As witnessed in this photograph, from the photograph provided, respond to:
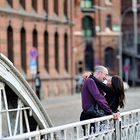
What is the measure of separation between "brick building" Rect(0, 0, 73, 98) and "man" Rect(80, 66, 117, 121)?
26689 mm

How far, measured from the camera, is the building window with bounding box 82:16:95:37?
8081 cm

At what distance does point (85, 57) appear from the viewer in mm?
80562

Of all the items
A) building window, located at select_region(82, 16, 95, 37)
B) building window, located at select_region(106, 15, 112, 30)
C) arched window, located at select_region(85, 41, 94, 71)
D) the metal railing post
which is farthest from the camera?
building window, located at select_region(106, 15, 112, 30)

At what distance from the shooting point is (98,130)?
441 inches

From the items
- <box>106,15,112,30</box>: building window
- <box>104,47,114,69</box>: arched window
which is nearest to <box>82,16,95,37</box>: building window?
<box>106,15,112,30</box>: building window

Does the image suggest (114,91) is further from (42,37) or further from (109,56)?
(109,56)

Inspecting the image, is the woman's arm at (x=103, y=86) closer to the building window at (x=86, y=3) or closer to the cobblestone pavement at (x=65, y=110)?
the cobblestone pavement at (x=65, y=110)

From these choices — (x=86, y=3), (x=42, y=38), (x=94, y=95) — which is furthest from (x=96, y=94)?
(x=86, y=3)

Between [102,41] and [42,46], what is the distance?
31.9 m

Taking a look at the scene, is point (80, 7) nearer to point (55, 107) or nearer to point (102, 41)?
point (102, 41)

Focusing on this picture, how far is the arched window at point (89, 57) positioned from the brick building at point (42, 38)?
24.7m

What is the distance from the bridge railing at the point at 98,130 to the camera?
9287mm

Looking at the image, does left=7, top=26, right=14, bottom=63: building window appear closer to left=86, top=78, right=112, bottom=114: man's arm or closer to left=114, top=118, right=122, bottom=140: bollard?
left=114, top=118, right=122, bottom=140: bollard

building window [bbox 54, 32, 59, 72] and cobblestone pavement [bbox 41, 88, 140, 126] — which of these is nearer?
cobblestone pavement [bbox 41, 88, 140, 126]
